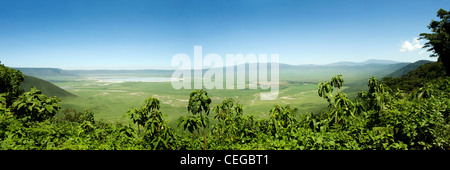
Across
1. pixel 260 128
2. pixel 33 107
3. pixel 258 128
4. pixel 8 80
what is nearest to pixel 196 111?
pixel 260 128

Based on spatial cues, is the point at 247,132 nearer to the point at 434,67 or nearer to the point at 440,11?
the point at 440,11

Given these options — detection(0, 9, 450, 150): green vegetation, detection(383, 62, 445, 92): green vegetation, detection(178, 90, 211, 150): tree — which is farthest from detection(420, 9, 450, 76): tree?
detection(178, 90, 211, 150): tree

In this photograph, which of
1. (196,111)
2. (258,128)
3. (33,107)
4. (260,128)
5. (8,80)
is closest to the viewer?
(196,111)

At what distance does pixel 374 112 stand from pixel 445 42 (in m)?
28.7

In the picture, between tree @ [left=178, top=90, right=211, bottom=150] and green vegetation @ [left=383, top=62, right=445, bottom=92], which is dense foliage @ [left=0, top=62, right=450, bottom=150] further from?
green vegetation @ [left=383, top=62, right=445, bottom=92]

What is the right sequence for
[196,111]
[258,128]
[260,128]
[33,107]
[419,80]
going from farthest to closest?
1. [419,80]
2. [258,128]
3. [260,128]
4. [33,107]
5. [196,111]

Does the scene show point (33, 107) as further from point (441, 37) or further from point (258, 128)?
point (441, 37)

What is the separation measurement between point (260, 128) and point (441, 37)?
3131cm

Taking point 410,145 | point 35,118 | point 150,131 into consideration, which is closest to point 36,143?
point 35,118

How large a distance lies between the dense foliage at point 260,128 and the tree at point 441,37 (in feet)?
85.1

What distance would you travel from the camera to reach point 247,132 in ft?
19.8

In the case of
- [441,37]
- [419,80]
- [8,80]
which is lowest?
[419,80]

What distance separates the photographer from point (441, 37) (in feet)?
80.0

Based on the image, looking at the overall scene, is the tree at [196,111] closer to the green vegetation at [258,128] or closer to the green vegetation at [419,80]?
the green vegetation at [258,128]
